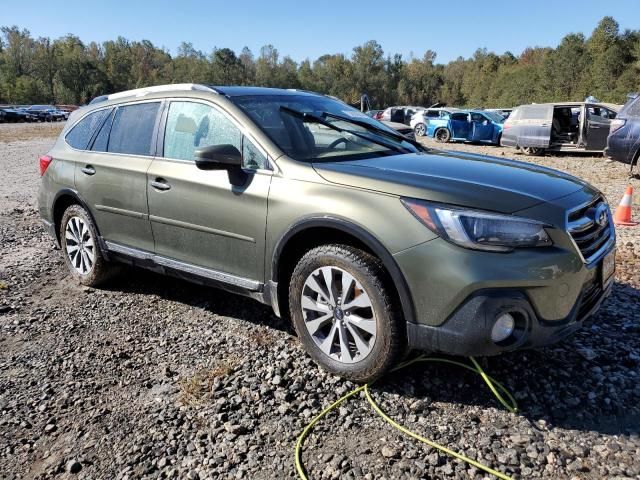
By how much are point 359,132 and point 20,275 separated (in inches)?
148

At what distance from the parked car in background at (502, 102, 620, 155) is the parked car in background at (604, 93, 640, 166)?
16.3 feet

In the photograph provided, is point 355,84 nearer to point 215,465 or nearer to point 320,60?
point 320,60

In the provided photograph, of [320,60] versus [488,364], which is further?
[320,60]

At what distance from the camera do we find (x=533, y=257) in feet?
8.43

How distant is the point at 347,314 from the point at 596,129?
14.9 m

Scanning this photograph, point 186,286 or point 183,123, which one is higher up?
point 183,123

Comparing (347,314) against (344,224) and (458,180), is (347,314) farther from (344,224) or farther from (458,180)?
(458,180)

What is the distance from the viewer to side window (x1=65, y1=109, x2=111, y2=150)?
15.5 ft

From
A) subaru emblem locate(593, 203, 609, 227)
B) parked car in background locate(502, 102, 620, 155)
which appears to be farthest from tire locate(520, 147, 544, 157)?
subaru emblem locate(593, 203, 609, 227)

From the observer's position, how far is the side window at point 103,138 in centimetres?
454

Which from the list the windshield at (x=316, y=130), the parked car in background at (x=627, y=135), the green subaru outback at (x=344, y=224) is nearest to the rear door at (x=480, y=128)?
the parked car in background at (x=627, y=135)

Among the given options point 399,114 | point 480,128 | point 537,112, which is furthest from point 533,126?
point 399,114

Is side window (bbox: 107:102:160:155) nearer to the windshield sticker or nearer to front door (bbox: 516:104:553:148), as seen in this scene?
the windshield sticker

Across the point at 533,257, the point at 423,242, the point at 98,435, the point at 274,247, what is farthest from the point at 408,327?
the point at 98,435
